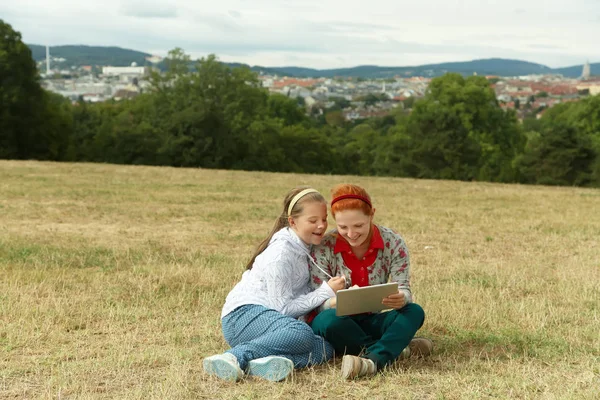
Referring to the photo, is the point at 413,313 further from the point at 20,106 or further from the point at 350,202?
the point at 20,106

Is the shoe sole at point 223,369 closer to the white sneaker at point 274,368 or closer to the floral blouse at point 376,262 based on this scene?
the white sneaker at point 274,368

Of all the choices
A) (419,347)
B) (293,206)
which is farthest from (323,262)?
(419,347)

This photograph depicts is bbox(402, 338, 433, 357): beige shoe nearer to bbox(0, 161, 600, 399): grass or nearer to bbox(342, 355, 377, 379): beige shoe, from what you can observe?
bbox(0, 161, 600, 399): grass

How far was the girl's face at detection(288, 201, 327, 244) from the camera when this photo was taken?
675cm

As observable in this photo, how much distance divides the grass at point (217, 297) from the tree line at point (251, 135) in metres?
31.3

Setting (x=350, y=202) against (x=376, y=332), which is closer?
(x=350, y=202)

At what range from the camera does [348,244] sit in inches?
274

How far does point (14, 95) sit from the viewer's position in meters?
49.3

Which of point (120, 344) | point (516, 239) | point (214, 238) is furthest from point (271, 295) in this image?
point (516, 239)

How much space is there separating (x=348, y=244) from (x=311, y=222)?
39 centimetres

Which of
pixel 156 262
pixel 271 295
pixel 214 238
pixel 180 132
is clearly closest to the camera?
pixel 271 295

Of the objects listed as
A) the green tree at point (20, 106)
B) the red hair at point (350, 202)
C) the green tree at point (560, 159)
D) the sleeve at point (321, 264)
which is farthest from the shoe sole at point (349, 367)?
the green tree at point (560, 159)

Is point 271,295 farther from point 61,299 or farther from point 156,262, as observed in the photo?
point 156,262

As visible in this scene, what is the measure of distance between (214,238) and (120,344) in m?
7.32
